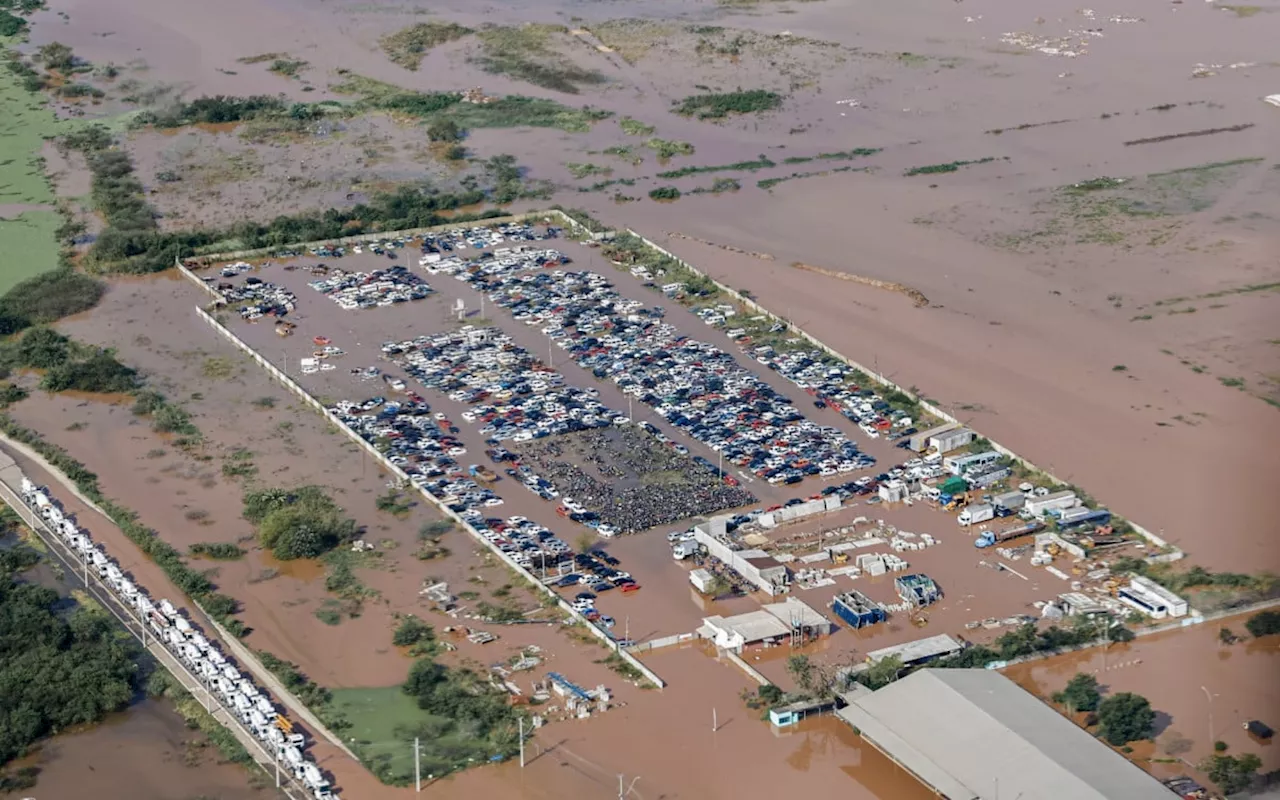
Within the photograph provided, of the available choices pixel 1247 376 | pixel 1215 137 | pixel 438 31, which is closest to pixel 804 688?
pixel 1247 376

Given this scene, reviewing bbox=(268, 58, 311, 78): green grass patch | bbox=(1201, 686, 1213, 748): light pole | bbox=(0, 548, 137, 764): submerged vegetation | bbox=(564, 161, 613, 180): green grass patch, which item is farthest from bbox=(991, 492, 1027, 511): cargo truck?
bbox=(268, 58, 311, 78): green grass patch

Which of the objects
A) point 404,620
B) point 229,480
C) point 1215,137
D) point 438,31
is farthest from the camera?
point 438,31

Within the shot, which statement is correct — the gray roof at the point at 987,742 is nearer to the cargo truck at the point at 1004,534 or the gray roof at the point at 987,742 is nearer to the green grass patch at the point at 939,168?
the cargo truck at the point at 1004,534

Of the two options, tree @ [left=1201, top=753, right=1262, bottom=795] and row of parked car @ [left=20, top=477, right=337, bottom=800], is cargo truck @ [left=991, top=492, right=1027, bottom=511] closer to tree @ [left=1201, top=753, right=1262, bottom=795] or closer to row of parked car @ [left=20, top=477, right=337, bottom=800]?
tree @ [left=1201, top=753, right=1262, bottom=795]

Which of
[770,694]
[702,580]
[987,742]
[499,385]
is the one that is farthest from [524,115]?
[987,742]

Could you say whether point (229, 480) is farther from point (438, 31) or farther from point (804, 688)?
point (438, 31)

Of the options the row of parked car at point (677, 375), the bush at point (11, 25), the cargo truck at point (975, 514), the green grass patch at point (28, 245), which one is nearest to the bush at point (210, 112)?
the green grass patch at point (28, 245)
